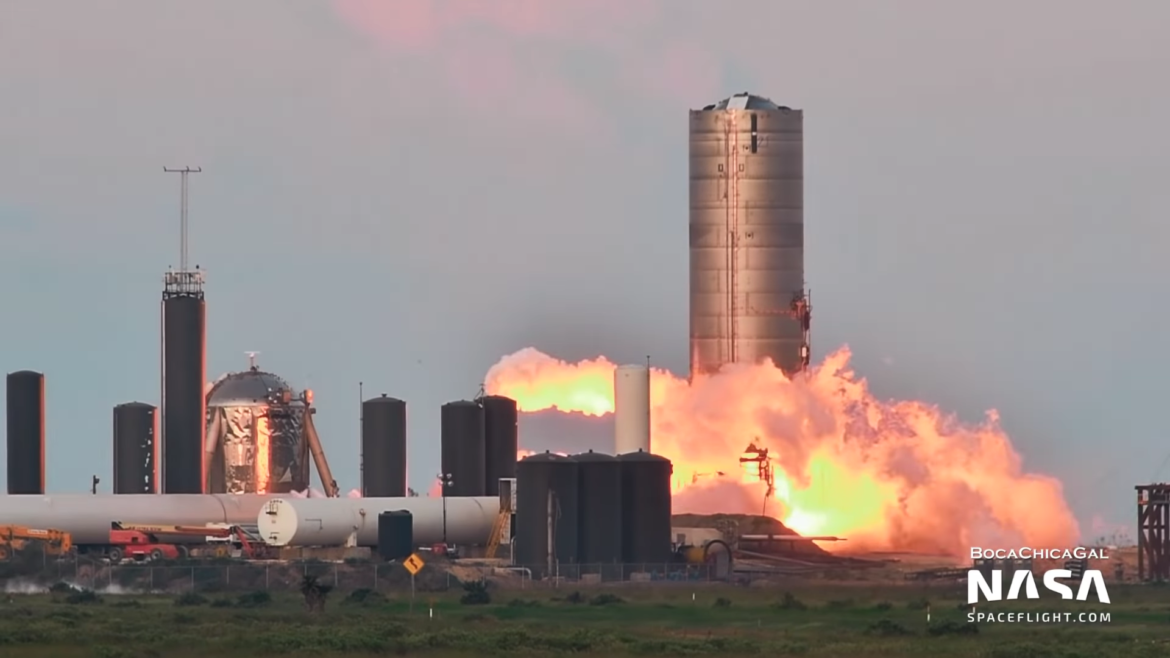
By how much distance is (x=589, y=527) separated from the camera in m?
162

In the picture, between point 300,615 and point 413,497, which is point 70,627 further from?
point 413,497

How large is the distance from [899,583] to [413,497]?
3900 cm

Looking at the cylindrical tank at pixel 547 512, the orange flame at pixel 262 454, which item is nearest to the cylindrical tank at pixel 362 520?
the cylindrical tank at pixel 547 512

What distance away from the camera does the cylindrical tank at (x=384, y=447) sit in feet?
608

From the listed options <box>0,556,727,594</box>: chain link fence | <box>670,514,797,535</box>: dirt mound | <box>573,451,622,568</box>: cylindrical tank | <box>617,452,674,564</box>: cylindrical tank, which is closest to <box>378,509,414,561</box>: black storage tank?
<box>617,452,674,564</box>: cylindrical tank

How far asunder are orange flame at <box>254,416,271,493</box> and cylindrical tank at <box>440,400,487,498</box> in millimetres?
15864

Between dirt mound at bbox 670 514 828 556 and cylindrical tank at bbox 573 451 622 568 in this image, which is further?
dirt mound at bbox 670 514 828 556

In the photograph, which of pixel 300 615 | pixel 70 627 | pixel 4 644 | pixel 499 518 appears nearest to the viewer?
pixel 4 644

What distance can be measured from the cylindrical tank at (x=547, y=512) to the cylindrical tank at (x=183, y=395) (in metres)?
22.3

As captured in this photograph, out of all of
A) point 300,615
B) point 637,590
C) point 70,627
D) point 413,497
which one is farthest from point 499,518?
point 70,627

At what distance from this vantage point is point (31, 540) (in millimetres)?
165250

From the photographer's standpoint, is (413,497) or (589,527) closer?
(589,527)

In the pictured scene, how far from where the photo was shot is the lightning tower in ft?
586

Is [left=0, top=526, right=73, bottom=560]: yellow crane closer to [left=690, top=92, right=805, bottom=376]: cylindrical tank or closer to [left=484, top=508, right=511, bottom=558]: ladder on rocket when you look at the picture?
[left=484, top=508, right=511, bottom=558]: ladder on rocket
